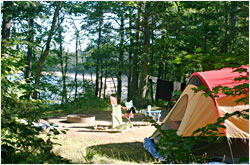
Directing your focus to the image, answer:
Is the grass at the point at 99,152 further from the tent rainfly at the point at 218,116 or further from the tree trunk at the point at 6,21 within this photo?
the tree trunk at the point at 6,21

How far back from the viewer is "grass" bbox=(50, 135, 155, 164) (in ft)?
13.9

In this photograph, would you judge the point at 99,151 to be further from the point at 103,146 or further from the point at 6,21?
the point at 6,21

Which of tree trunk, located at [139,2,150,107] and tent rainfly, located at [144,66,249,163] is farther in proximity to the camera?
tree trunk, located at [139,2,150,107]

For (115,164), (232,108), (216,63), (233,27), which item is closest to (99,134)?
(115,164)

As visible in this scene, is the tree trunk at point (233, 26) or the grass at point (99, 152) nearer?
the grass at point (99, 152)

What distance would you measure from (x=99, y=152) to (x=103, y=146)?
643mm

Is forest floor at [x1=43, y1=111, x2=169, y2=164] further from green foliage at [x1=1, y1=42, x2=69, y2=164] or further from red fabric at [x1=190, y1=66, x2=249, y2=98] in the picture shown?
green foliage at [x1=1, y1=42, x2=69, y2=164]

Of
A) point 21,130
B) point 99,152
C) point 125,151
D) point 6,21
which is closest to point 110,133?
point 125,151

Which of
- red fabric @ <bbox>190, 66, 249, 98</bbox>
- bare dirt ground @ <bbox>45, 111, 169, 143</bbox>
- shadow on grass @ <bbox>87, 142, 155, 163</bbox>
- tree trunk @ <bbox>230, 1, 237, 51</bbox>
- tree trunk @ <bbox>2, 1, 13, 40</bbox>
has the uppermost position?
tree trunk @ <bbox>230, 1, 237, 51</bbox>

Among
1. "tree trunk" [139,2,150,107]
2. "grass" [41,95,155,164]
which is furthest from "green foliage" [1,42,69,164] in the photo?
"tree trunk" [139,2,150,107]

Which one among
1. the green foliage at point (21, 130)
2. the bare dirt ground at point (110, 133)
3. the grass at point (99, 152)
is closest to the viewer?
the green foliage at point (21, 130)

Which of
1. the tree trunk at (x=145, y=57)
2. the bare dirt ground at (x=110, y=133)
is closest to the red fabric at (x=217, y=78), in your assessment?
the bare dirt ground at (x=110, y=133)

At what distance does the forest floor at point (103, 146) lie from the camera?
4.37 m

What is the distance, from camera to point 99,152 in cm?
485
